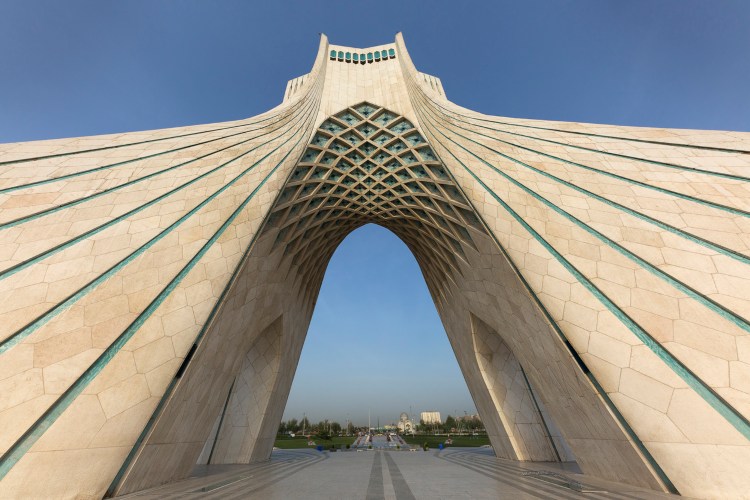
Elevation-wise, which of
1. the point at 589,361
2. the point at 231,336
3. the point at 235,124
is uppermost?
the point at 235,124

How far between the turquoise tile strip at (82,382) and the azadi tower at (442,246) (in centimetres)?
3

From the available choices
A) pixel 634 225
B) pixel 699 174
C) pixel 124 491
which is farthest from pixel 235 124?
pixel 699 174

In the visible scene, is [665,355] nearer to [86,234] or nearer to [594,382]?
Result: [594,382]

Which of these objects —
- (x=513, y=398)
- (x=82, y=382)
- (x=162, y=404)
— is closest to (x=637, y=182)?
(x=513, y=398)

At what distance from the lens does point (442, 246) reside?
14.8 metres

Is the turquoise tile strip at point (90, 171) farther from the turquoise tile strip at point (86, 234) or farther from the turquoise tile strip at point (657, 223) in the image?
the turquoise tile strip at point (657, 223)

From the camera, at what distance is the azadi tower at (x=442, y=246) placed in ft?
19.1

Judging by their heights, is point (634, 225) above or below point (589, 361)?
above

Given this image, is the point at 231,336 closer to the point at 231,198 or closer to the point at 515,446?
the point at 231,198

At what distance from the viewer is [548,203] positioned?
360 inches

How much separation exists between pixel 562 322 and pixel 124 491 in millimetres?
10341

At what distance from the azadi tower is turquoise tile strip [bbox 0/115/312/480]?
0.10ft

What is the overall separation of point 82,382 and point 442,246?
500 inches

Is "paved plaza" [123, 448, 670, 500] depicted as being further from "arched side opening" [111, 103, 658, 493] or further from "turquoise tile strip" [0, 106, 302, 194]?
"turquoise tile strip" [0, 106, 302, 194]
